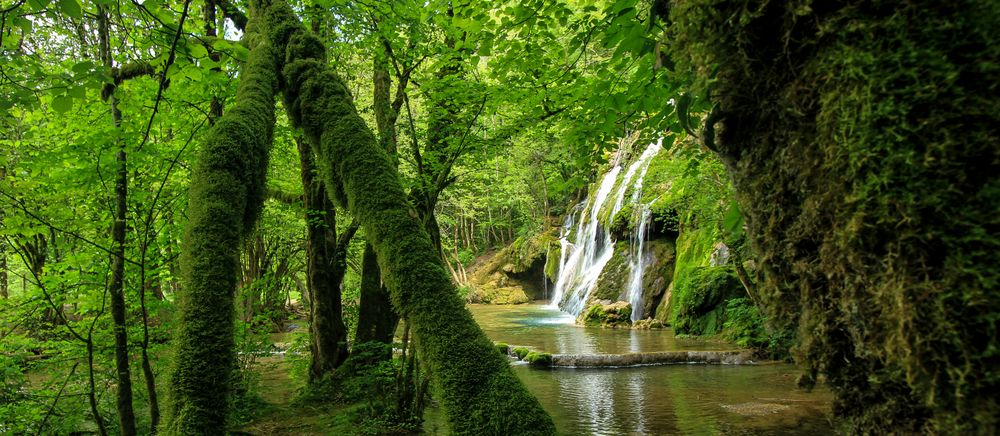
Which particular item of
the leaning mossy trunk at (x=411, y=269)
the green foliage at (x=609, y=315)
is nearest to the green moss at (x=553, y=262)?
the green foliage at (x=609, y=315)

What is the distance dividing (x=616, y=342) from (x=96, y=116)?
12.1 meters

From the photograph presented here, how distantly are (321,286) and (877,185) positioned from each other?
8.13 metres

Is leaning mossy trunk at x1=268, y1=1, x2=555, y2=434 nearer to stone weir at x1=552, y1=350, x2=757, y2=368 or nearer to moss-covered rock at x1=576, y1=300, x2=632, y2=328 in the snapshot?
stone weir at x1=552, y1=350, x2=757, y2=368

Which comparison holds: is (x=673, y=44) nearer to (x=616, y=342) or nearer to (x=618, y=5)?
(x=618, y=5)

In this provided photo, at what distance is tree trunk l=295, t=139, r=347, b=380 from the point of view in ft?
25.7

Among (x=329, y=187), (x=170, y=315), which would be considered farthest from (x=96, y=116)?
(x=329, y=187)

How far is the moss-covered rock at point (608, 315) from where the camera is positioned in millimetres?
16766

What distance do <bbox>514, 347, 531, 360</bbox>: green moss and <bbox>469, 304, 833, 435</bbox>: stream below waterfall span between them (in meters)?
0.59

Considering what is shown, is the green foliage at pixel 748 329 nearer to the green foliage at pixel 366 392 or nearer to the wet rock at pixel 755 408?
the wet rock at pixel 755 408

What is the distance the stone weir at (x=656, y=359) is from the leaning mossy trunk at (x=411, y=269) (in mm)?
9237

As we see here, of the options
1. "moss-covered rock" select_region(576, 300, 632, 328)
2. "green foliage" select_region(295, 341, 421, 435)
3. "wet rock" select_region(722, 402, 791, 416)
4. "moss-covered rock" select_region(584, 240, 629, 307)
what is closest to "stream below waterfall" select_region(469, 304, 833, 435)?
"wet rock" select_region(722, 402, 791, 416)

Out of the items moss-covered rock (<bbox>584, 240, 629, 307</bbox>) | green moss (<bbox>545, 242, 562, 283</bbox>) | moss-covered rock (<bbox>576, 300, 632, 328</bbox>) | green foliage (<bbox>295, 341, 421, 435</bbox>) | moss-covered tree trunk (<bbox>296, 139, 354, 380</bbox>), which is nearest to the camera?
green foliage (<bbox>295, 341, 421, 435</bbox>)

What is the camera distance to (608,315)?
1697 cm

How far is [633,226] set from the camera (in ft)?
61.9
